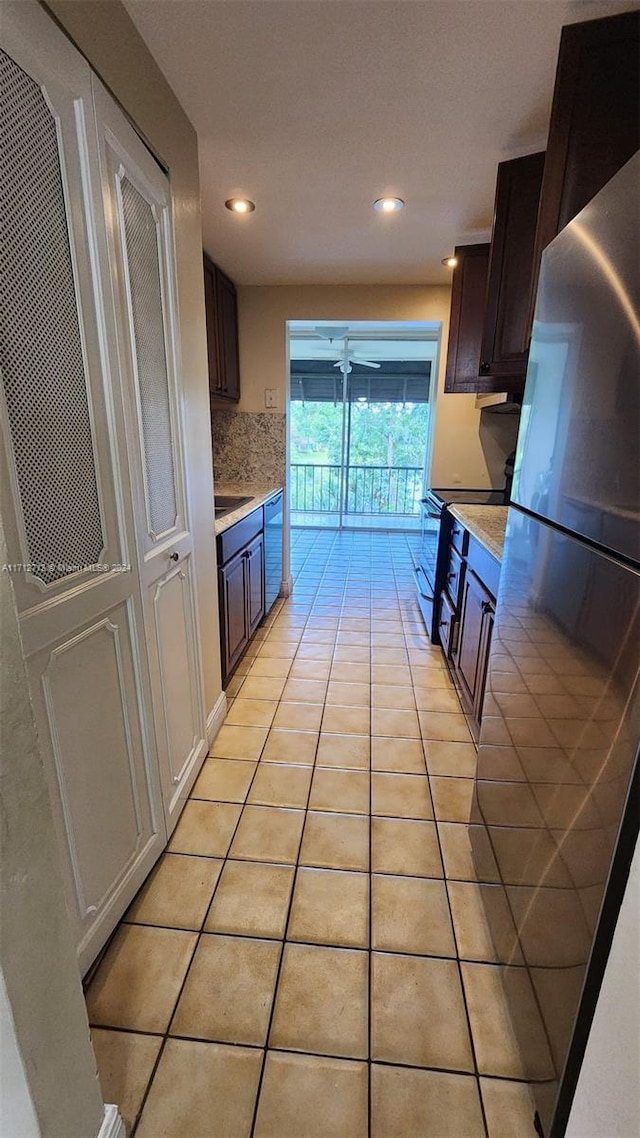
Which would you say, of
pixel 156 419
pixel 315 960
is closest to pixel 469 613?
pixel 315 960

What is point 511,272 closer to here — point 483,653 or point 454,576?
point 454,576

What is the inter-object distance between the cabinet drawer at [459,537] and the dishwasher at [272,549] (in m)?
1.22

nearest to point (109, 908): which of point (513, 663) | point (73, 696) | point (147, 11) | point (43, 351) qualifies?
point (73, 696)

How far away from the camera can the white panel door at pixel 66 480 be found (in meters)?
0.80

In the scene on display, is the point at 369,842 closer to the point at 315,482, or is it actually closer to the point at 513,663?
the point at 513,663

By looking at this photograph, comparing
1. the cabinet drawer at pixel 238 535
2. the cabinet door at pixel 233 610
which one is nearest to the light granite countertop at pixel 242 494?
the cabinet drawer at pixel 238 535

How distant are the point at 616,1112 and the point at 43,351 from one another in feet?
5.06

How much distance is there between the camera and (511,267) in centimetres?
189

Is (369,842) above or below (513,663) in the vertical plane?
below

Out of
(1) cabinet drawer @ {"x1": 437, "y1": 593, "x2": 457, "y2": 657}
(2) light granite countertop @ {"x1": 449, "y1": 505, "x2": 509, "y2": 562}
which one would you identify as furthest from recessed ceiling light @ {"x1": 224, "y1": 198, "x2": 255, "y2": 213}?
(1) cabinet drawer @ {"x1": 437, "y1": 593, "x2": 457, "y2": 657}

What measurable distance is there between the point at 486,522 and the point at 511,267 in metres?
1.08

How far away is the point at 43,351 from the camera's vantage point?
87 centimetres

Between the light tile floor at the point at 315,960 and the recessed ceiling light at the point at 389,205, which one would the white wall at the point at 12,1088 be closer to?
the light tile floor at the point at 315,960

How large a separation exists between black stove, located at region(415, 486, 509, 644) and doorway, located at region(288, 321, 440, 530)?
3.06 metres
